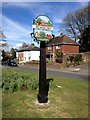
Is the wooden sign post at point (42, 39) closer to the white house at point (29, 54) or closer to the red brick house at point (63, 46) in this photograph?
the red brick house at point (63, 46)

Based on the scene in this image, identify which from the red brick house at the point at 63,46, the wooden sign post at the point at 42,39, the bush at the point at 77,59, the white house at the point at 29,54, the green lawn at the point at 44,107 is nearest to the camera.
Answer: the green lawn at the point at 44,107

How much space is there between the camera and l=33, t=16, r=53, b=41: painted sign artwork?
8.79m

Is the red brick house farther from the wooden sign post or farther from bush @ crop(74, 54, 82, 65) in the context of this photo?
the wooden sign post

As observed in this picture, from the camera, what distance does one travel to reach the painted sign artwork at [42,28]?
8.79m

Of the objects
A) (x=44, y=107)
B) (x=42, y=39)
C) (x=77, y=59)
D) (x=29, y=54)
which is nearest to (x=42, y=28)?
(x=42, y=39)

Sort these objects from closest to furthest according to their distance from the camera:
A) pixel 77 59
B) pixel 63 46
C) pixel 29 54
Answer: pixel 77 59, pixel 63 46, pixel 29 54

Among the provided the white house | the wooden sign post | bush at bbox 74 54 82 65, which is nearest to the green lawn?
the wooden sign post

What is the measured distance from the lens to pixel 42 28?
8906 millimetres

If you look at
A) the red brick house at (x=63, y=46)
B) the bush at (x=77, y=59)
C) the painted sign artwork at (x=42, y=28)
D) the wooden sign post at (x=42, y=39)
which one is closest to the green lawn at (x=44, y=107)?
the wooden sign post at (x=42, y=39)

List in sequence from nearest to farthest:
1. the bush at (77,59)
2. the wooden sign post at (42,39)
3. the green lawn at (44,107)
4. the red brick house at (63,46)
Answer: the green lawn at (44,107) → the wooden sign post at (42,39) → the bush at (77,59) → the red brick house at (63,46)

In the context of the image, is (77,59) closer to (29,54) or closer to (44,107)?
(29,54)

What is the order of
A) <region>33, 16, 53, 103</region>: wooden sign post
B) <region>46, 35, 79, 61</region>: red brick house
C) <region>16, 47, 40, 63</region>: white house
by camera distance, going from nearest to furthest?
1. <region>33, 16, 53, 103</region>: wooden sign post
2. <region>46, 35, 79, 61</region>: red brick house
3. <region>16, 47, 40, 63</region>: white house

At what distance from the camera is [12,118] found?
691 centimetres

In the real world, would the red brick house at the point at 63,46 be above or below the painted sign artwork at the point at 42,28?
above
